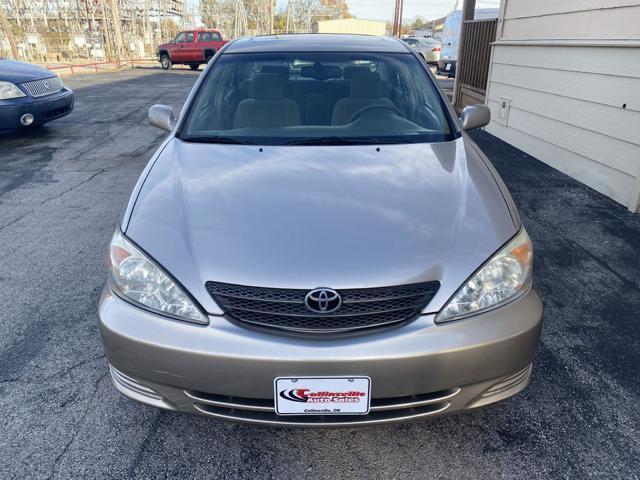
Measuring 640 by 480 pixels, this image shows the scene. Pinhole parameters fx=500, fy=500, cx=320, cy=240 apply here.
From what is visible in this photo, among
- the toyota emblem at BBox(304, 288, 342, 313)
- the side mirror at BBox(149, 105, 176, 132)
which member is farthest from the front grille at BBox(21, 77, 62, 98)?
the toyota emblem at BBox(304, 288, 342, 313)

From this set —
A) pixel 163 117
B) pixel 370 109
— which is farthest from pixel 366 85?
pixel 163 117

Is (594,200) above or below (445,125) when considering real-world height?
below

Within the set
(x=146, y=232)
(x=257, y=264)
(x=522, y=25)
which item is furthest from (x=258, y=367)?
(x=522, y=25)

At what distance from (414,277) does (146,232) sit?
1011 mm

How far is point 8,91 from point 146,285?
21.9 ft

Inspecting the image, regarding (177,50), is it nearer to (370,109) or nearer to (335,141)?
(370,109)

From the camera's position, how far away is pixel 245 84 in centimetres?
311

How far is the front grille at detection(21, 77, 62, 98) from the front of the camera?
7.16m

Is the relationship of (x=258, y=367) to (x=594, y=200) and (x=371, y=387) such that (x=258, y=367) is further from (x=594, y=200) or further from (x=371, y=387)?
(x=594, y=200)

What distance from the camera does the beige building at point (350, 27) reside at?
1460 inches

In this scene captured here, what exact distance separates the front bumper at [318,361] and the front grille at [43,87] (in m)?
6.78

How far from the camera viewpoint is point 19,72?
23.8ft

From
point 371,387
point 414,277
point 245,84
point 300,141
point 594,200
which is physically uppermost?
point 245,84

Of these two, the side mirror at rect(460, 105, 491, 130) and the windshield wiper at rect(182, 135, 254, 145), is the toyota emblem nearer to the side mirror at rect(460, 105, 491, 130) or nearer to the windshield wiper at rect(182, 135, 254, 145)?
the windshield wiper at rect(182, 135, 254, 145)
